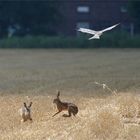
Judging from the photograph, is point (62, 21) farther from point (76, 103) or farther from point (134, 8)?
point (76, 103)

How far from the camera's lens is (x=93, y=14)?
80375 mm

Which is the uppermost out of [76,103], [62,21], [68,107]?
[62,21]

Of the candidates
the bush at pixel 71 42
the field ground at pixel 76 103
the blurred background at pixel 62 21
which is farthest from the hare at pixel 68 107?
the bush at pixel 71 42

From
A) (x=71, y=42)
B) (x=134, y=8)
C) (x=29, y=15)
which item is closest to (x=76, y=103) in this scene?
(x=71, y=42)

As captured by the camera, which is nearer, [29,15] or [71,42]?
[71,42]

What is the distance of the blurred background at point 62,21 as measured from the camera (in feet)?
193

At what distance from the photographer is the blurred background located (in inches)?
2317

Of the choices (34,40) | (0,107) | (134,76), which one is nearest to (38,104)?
(0,107)

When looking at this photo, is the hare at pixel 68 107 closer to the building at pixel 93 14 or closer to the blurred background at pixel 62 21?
the blurred background at pixel 62 21

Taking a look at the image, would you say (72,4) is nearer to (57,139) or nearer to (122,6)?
(122,6)

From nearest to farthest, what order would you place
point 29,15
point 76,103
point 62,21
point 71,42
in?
point 76,103, point 71,42, point 29,15, point 62,21

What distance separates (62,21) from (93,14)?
1113 centimetres

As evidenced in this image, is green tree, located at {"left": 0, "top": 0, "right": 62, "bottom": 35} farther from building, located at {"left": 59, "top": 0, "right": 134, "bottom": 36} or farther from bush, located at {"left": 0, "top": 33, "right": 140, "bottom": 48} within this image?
building, located at {"left": 59, "top": 0, "right": 134, "bottom": 36}

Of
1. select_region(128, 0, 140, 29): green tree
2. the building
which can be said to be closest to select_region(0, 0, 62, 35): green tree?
select_region(128, 0, 140, 29): green tree
